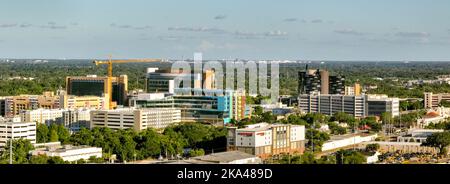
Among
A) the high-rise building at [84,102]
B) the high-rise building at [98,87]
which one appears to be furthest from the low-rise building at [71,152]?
the high-rise building at [98,87]

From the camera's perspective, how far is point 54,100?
20203mm

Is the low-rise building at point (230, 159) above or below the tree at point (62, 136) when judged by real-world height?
above

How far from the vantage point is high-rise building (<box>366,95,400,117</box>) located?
20.5 m

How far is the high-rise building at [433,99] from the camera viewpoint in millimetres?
23469

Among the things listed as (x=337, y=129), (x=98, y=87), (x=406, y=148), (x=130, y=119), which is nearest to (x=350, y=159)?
(x=406, y=148)

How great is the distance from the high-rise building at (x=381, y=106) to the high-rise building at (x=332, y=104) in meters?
0.18

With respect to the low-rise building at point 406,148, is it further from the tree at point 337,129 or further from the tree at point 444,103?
the tree at point 444,103

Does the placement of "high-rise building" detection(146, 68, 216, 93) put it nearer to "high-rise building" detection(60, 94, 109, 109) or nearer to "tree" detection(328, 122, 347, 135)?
"high-rise building" detection(60, 94, 109, 109)

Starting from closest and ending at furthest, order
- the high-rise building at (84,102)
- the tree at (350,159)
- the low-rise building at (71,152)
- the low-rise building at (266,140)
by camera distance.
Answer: the tree at (350,159) → the low-rise building at (71,152) → the low-rise building at (266,140) → the high-rise building at (84,102)

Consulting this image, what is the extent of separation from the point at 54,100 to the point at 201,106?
4.27m

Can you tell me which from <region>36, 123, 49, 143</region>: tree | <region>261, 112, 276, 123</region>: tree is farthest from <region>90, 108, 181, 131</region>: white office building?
<region>36, 123, 49, 143</region>: tree

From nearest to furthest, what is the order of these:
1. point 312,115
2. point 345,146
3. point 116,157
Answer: point 116,157 → point 345,146 → point 312,115
